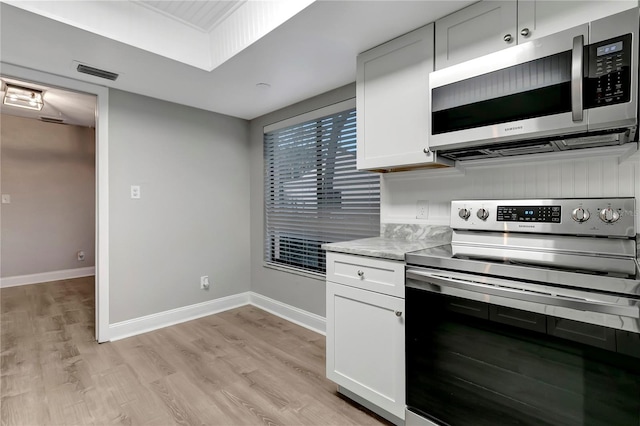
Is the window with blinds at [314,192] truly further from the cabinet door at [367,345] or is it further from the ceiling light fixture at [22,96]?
the ceiling light fixture at [22,96]

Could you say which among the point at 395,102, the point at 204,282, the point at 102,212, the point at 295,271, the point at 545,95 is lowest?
the point at 204,282

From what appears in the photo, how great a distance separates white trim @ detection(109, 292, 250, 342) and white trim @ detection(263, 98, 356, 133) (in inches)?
78.0

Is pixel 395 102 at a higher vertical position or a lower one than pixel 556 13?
lower

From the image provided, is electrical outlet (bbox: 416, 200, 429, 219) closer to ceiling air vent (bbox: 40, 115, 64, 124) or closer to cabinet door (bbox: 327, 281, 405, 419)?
cabinet door (bbox: 327, 281, 405, 419)

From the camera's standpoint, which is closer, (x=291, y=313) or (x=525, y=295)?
(x=525, y=295)

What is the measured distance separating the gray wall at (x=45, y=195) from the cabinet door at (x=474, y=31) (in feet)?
18.9

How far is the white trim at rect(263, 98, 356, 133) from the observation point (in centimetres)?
274

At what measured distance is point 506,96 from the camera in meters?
1.44

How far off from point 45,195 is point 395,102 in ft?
18.2

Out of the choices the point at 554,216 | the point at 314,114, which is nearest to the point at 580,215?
the point at 554,216

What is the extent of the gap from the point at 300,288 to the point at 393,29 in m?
2.34

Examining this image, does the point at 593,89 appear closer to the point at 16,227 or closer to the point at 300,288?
the point at 300,288

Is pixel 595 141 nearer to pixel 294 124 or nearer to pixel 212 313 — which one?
pixel 294 124

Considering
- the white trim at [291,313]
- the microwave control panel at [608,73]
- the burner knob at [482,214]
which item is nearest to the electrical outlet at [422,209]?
the burner knob at [482,214]
